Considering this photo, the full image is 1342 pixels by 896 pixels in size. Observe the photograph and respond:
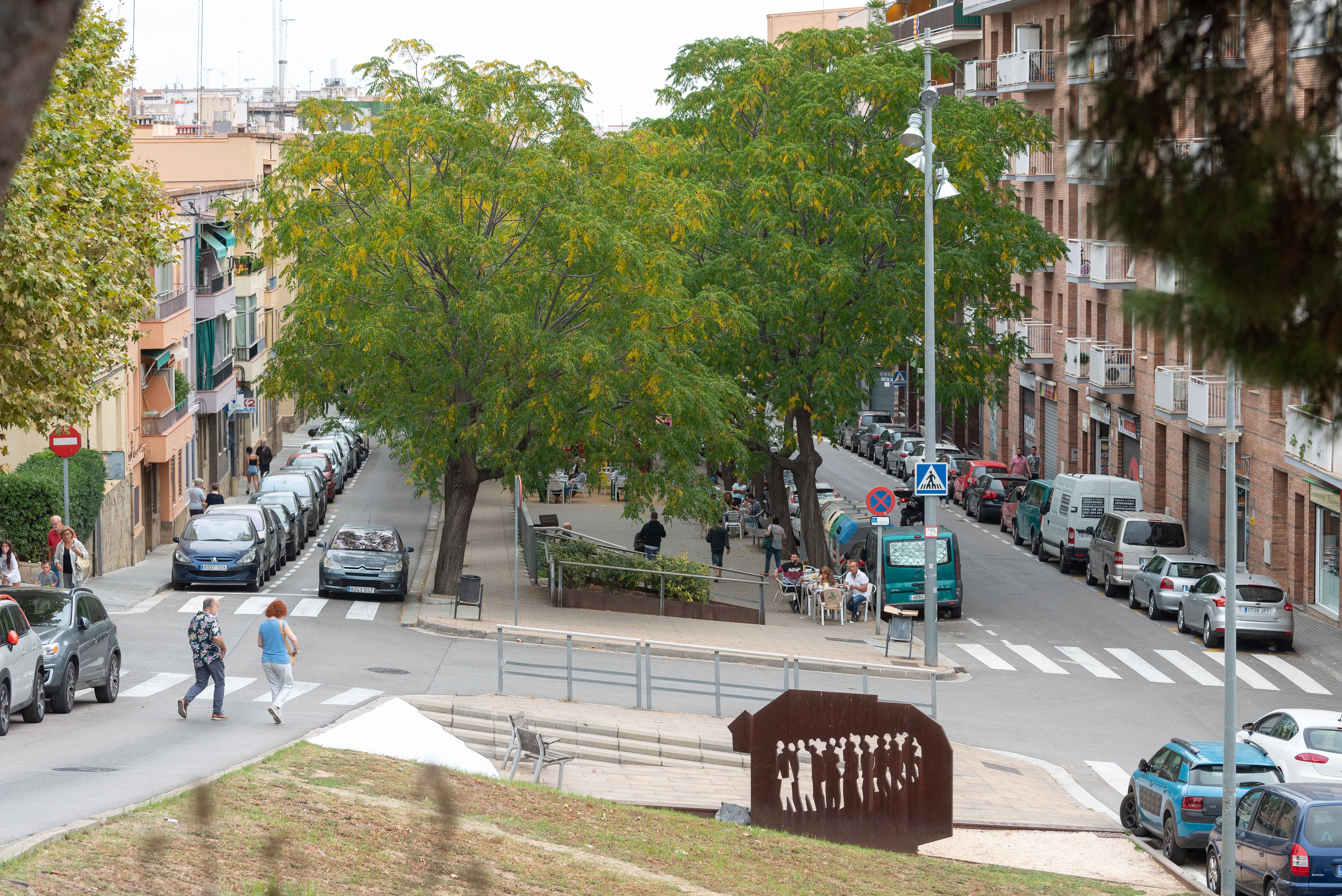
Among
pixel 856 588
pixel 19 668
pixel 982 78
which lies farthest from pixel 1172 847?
pixel 982 78

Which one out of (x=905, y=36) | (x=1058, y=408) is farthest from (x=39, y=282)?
(x=905, y=36)

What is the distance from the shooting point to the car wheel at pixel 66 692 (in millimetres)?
19109

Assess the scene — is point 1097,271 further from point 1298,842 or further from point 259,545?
point 1298,842

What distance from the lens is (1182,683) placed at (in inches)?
1096

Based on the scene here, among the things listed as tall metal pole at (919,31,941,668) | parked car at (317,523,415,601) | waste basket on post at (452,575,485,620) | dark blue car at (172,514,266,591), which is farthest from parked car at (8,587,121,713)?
tall metal pole at (919,31,941,668)

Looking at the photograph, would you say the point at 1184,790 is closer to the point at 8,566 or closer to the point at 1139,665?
the point at 1139,665

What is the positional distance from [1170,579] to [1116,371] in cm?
1517

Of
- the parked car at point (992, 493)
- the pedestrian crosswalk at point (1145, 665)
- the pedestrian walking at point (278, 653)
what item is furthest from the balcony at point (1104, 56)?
the parked car at point (992, 493)

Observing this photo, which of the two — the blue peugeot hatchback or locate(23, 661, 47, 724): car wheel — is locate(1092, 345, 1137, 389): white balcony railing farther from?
locate(23, 661, 47, 724): car wheel

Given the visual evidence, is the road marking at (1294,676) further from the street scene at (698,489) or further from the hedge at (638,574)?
the hedge at (638,574)

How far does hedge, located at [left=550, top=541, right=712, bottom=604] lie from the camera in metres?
33.2

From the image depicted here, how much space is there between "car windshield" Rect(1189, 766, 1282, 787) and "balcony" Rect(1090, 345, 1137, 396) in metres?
30.2

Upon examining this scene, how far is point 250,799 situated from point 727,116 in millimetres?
27938

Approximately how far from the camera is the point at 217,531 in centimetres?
3347
